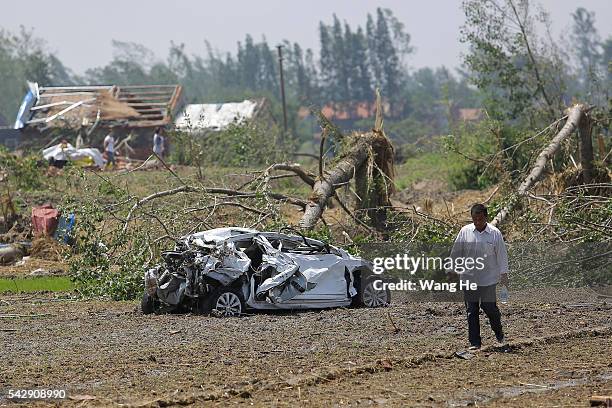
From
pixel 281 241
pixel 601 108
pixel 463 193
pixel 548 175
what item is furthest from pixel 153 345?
pixel 463 193

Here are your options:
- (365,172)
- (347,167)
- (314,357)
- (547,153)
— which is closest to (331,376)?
(314,357)

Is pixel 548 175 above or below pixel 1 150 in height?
below

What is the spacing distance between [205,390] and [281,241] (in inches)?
299

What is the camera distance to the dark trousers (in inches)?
530

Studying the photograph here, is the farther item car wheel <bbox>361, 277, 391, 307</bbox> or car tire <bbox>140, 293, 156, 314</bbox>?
car wheel <bbox>361, 277, 391, 307</bbox>

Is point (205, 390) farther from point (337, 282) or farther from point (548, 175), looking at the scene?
point (548, 175)

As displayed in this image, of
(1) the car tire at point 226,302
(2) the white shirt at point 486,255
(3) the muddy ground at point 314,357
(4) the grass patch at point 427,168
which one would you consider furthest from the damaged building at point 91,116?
(2) the white shirt at point 486,255

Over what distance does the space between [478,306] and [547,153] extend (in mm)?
12519

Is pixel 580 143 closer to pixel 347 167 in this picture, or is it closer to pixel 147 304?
pixel 347 167

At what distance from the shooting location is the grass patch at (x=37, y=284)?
76.2 ft

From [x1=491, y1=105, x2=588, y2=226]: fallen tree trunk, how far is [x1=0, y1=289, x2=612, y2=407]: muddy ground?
3.98 m

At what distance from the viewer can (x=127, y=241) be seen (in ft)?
70.1

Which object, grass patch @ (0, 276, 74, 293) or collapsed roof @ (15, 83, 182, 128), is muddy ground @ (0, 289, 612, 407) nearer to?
grass patch @ (0, 276, 74, 293)

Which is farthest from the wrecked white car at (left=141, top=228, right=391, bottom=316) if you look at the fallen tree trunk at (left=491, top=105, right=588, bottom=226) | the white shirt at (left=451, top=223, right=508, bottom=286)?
the fallen tree trunk at (left=491, top=105, right=588, bottom=226)
